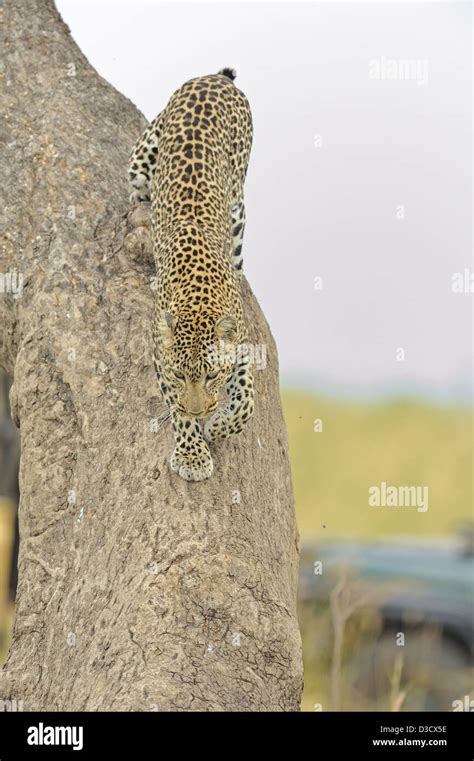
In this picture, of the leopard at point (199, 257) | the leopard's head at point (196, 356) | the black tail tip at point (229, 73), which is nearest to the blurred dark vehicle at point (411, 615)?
the leopard at point (199, 257)

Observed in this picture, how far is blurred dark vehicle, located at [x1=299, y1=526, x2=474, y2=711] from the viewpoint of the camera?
12383 mm

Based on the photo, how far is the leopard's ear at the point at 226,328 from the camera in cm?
732

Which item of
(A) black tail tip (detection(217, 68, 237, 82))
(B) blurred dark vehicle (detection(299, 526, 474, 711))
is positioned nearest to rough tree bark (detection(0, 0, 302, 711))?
(A) black tail tip (detection(217, 68, 237, 82))

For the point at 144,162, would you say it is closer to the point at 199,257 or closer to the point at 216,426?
the point at 199,257

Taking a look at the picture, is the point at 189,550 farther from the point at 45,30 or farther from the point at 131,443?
the point at 45,30

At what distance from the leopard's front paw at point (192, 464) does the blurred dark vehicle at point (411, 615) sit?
12.4ft

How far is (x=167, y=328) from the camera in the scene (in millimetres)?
7328

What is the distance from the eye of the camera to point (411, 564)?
14156 millimetres

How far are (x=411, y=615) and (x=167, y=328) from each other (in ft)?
21.8

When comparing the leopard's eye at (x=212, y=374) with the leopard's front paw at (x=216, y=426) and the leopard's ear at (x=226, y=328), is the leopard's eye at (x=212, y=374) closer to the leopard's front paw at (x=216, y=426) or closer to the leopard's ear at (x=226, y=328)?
the leopard's ear at (x=226, y=328)

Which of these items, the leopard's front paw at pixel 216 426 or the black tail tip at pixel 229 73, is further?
the black tail tip at pixel 229 73

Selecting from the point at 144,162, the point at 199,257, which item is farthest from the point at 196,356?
the point at 144,162
